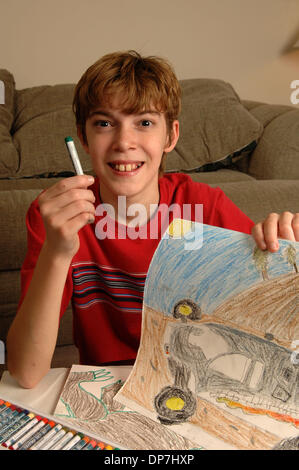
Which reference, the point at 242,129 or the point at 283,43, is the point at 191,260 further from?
the point at 283,43

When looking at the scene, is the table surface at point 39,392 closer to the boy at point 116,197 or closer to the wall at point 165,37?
the boy at point 116,197

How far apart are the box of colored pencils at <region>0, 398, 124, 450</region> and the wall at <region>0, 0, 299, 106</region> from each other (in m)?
2.17

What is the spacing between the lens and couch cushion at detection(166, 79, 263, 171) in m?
1.98

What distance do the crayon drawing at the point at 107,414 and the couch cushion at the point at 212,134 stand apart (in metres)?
1.45

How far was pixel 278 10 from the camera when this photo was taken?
8.46 ft

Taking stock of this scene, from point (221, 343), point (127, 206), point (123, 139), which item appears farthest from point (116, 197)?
point (221, 343)

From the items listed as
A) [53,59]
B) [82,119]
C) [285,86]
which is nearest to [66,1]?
[53,59]

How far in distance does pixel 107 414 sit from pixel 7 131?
162 cm

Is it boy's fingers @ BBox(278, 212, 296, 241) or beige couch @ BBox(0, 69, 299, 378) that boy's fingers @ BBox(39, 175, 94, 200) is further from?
beige couch @ BBox(0, 69, 299, 378)

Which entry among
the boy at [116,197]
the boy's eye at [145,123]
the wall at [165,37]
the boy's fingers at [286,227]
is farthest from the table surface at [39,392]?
the wall at [165,37]

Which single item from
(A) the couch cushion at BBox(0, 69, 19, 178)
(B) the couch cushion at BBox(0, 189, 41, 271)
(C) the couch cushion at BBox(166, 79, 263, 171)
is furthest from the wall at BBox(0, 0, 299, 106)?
(B) the couch cushion at BBox(0, 189, 41, 271)

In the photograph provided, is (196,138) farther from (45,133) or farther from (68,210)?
(68,210)

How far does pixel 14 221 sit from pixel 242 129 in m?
1.12
